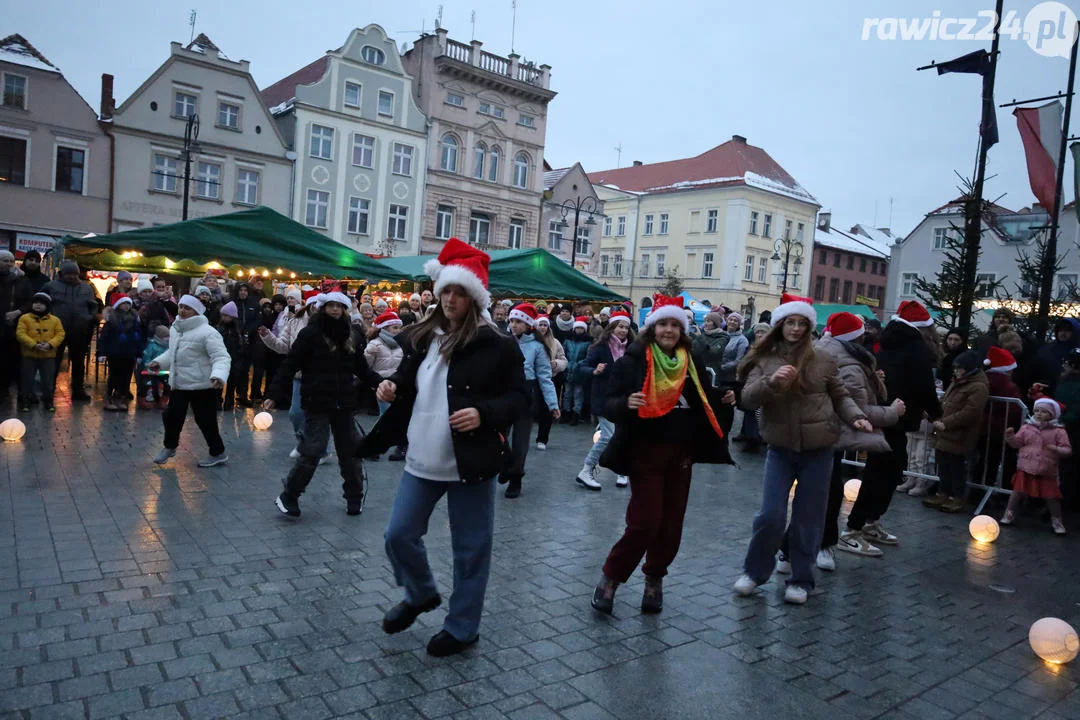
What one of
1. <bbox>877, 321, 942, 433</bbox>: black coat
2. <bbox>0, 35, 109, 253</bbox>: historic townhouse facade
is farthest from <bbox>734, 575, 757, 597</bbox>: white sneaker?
<bbox>0, 35, 109, 253</bbox>: historic townhouse facade

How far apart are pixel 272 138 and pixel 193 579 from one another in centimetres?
3238

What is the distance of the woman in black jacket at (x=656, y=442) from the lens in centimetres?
467

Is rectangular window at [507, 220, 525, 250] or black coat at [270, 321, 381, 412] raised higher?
rectangular window at [507, 220, 525, 250]

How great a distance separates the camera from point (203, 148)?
3183 cm

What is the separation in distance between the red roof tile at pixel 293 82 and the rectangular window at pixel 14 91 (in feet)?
35.4

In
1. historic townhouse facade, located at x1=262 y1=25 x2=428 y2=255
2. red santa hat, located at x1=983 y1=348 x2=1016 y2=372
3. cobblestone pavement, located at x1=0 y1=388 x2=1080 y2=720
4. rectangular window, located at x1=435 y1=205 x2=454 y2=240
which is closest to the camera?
cobblestone pavement, located at x1=0 y1=388 x2=1080 y2=720

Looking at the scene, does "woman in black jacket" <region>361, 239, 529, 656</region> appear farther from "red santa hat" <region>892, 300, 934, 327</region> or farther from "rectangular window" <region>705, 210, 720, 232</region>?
"rectangular window" <region>705, 210, 720, 232</region>

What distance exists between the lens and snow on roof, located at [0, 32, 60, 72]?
28703mm

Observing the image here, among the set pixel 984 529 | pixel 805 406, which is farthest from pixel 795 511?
pixel 984 529

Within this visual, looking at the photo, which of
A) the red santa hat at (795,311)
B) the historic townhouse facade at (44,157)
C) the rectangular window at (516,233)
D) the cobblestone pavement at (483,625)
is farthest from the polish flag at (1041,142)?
the rectangular window at (516,233)

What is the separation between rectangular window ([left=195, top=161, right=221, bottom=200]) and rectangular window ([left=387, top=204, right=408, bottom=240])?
26.1 feet

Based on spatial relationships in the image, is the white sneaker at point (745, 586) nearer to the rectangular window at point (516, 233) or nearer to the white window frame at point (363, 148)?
the white window frame at point (363, 148)

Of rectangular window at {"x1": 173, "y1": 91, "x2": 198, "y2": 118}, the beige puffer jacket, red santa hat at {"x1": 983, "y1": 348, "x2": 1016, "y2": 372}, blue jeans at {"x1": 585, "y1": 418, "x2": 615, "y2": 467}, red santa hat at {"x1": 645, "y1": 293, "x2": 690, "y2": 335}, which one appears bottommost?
blue jeans at {"x1": 585, "y1": 418, "x2": 615, "y2": 467}

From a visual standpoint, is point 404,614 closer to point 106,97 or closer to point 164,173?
point 164,173
